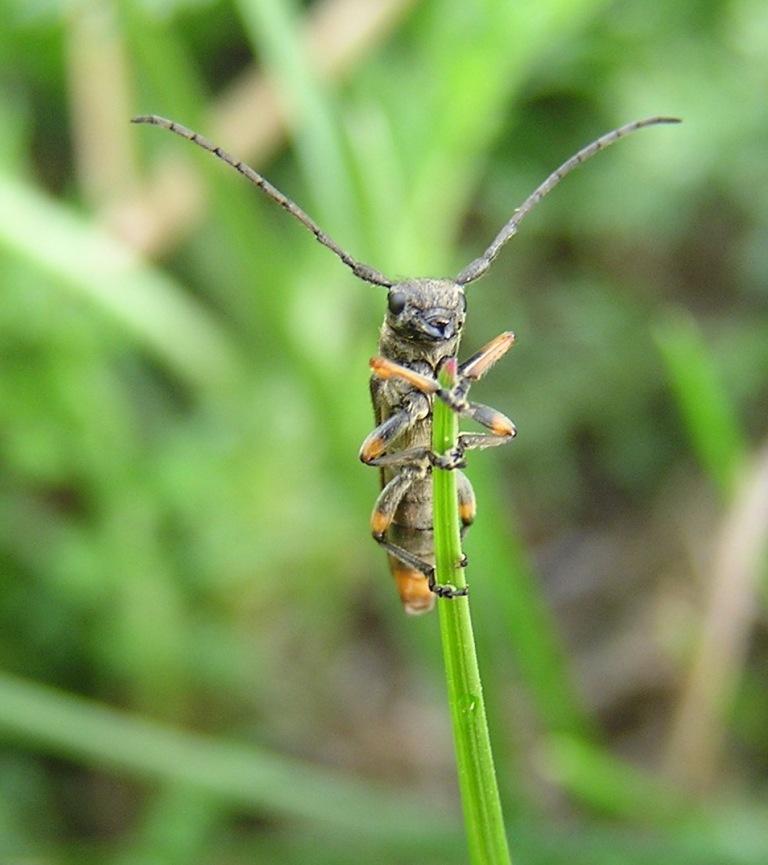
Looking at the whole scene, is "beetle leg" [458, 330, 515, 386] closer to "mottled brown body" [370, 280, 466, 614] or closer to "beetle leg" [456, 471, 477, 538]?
"mottled brown body" [370, 280, 466, 614]

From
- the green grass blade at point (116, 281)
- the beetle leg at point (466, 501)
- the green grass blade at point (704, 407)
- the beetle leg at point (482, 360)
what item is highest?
the green grass blade at point (116, 281)

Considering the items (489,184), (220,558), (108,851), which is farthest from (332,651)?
(489,184)

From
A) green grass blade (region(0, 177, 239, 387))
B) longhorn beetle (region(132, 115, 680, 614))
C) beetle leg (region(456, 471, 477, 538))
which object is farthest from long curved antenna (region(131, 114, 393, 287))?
green grass blade (region(0, 177, 239, 387))

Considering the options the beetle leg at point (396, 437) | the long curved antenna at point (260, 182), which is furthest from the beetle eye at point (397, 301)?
the beetle leg at point (396, 437)

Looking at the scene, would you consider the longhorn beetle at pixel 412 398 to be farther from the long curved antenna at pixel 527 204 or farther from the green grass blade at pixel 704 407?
the green grass blade at pixel 704 407

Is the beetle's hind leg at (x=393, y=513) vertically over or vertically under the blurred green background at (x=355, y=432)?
under

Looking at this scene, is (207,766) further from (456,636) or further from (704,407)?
(456,636)

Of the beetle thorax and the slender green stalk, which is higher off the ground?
the beetle thorax
